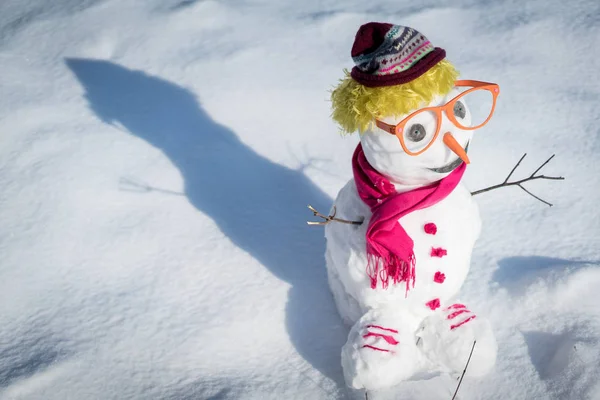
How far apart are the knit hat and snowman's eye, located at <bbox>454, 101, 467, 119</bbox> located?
0.10 meters

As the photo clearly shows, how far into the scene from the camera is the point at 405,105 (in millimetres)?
1111

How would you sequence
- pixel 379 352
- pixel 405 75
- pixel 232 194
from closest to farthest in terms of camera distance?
pixel 405 75
pixel 379 352
pixel 232 194

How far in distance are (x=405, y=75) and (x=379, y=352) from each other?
21.7 inches

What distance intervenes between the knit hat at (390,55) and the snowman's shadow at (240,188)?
2.01 ft

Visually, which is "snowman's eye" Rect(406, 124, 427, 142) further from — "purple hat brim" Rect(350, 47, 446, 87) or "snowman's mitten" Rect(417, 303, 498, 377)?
"snowman's mitten" Rect(417, 303, 498, 377)

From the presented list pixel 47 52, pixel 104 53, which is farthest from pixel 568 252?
pixel 47 52

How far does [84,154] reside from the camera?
6.27 feet

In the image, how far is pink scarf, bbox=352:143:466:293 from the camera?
1182mm

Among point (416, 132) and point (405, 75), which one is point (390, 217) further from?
point (405, 75)

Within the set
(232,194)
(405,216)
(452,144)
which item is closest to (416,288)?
(405,216)

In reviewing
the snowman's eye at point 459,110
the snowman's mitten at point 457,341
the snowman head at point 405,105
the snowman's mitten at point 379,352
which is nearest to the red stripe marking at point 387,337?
the snowman's mitten at point 379,352

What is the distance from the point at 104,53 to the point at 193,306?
4.30ft

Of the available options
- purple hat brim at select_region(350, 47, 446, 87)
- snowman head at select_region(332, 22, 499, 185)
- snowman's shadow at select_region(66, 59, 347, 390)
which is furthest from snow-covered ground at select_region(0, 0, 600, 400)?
purple hat brim at select_region(350, 47, 446, 87)

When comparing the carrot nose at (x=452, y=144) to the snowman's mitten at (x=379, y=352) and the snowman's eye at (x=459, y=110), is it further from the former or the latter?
the snowman's mitten at (x=379, y=352)
